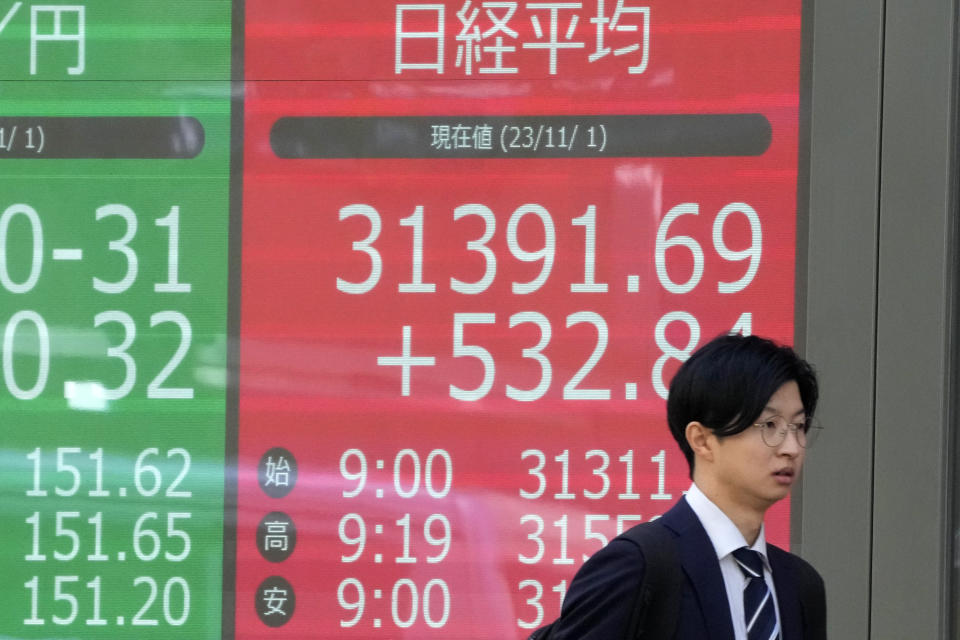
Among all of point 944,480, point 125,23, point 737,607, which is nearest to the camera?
point 737,607

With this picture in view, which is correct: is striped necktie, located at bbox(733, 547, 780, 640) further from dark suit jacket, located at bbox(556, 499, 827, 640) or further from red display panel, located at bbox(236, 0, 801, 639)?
red display panel, located at bbox(236, 0, 801, 639)

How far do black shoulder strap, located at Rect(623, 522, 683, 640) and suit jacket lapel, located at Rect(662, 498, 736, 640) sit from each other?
3cm

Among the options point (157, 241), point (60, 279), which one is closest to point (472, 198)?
point (157, 241)

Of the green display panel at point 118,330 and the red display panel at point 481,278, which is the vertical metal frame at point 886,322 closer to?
the red display panel at point 481,278

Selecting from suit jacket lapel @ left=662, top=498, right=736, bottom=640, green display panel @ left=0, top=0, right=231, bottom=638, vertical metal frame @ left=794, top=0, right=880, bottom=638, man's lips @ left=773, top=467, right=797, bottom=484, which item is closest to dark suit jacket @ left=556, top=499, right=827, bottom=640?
suit jacket lapel @ left=662, top=498, right=736, bottom=640

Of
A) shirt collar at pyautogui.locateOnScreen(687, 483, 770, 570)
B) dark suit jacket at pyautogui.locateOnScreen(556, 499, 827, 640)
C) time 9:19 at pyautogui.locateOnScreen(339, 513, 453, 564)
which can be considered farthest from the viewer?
time 9:19 at pyautogui.locateOnScreen(339, 513, 453, 564)

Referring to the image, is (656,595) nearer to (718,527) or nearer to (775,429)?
(718,527)

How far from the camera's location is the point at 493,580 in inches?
146

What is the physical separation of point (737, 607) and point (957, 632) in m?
1.66

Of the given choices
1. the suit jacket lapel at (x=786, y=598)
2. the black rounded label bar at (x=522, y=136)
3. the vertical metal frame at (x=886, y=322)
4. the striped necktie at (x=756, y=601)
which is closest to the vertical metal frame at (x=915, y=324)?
the vertical metal frame at (x=886, y=322)

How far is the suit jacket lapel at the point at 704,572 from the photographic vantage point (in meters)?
2.19

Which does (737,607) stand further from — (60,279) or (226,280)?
(60,279)

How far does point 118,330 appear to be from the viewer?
3.84 metres

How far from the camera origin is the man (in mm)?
2189
